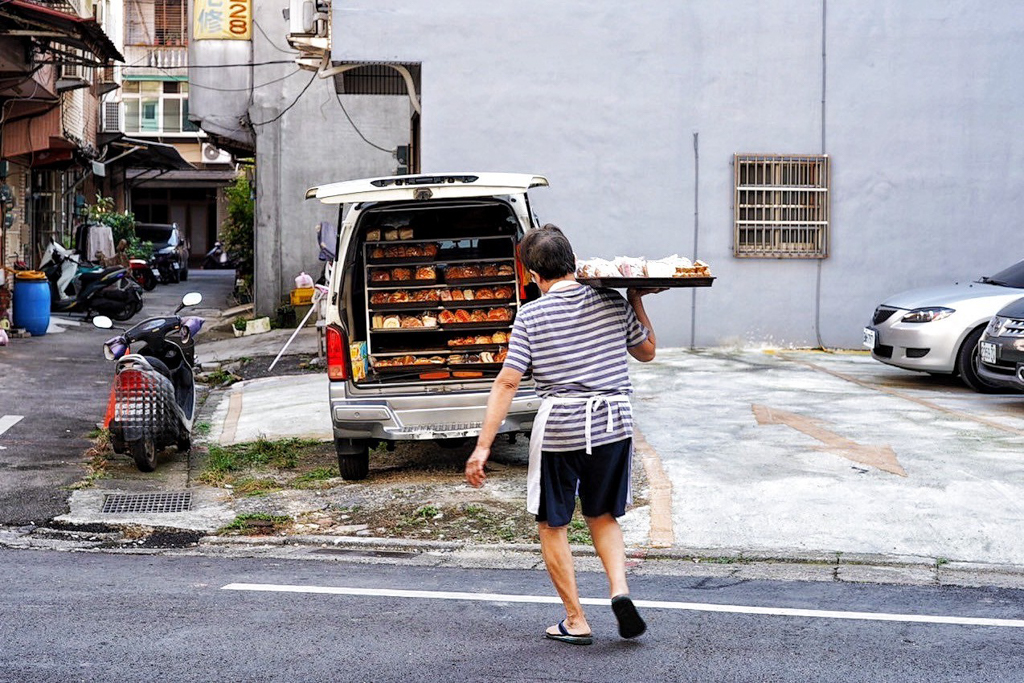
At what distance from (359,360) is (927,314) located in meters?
6.58

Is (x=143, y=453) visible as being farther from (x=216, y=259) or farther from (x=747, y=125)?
(x=216, y=259)

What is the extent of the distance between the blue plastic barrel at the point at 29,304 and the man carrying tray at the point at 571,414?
16.8 m

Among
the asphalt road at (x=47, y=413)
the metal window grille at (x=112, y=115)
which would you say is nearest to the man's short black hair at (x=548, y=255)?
the asphalt road at (x=47, y=413)

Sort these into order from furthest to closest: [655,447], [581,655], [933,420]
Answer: [933,420], [655,447], [581,655]

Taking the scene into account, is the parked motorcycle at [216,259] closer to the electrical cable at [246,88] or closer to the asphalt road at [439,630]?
the electrical cable at [246,88]

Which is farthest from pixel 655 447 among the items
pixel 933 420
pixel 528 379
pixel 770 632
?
pixel 770 632

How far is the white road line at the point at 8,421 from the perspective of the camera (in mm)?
12029

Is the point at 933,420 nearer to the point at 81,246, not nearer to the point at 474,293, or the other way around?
the point at 474,293

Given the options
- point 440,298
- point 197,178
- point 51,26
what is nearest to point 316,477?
point 440,298

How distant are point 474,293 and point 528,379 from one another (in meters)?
1.18

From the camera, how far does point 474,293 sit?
409 inches

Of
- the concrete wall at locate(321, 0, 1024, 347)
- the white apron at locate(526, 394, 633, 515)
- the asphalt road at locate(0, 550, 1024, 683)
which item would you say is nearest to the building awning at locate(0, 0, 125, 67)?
the concrete wall at locate(321, 0, 1024, 347)

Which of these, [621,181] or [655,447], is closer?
[655,447]

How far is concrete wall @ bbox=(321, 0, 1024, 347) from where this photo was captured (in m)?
16.3
